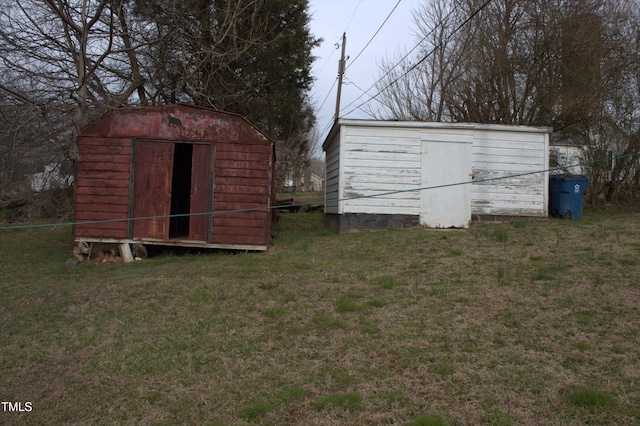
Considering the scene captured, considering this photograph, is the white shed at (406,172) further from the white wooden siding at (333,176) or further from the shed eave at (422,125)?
the white wooden siding at (333,176)

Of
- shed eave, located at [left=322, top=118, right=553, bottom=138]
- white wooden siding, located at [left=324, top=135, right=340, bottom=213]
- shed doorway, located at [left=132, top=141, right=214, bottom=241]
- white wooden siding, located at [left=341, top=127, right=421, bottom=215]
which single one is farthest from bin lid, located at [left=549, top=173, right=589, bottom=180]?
shed doorway, located at [left=132, top=141, right=214, bottom=241]

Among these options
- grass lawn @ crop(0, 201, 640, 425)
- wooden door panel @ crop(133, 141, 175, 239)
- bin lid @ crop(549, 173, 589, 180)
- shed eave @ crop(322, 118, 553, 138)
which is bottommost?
grass lawn @ crop(0, 201, 640, 425)

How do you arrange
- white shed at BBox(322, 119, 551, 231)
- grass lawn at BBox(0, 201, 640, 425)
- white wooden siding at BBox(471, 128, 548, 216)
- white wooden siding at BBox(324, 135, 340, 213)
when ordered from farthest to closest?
white wooden siding at BBox(324, 135, 340, 213)
white wooden siding at BBox(471, 128, 548, 216)
white shed at BBox(322, 119, 551, 231)
grass lawn at BBox(0, 201, 640, 425)

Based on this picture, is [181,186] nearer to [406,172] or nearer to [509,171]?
[406,172]

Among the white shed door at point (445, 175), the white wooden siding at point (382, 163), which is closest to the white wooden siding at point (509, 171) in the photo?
the white shed door at point (445, 175)

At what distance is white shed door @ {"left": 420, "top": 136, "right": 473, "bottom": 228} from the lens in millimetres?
11445

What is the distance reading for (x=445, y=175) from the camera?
11.5 m

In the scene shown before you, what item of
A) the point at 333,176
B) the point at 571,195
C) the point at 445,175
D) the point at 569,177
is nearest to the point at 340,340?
the point at 445,175

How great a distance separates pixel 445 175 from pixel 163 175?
6.04m

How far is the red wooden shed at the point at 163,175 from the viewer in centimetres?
951

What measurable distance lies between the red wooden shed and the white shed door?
3.82m

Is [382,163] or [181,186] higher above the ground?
[382,163]

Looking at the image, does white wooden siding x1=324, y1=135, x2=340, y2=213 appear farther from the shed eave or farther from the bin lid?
the bin lid

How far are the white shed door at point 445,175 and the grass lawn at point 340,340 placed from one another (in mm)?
2982
